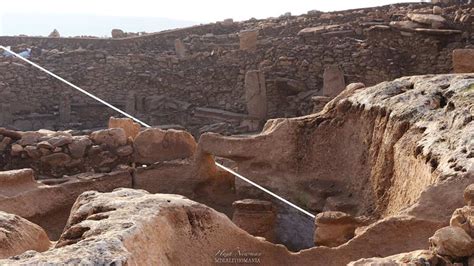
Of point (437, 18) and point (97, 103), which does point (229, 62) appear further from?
point (437, 18)

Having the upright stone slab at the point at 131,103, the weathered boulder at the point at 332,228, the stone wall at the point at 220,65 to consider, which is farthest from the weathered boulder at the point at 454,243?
the upright stone slab at the point at 131,103

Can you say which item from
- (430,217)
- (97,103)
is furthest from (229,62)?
(430,217)

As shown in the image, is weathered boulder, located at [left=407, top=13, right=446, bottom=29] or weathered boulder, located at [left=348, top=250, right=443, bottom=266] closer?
weathered boulder, located at [left=348, top=250, right=443, bottom=266]

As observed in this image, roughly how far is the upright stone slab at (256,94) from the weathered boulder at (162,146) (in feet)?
27.5

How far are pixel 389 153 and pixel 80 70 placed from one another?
14.3m

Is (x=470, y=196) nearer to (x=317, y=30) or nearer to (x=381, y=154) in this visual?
(x=381, y=154)

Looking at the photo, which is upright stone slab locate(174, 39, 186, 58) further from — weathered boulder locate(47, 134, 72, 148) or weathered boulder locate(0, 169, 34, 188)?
weathered boulder locate(0, 169, 34, 188)

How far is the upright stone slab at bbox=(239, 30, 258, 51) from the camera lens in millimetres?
18859

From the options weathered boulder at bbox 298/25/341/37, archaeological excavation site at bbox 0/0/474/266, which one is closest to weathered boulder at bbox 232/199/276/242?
archaeological excavation site at bbox 0/0/474/266

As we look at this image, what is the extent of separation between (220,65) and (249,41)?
3.09 ft

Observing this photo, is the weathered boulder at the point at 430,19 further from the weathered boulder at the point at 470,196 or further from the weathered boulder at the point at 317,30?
the weathered boulder at the point at 470,196

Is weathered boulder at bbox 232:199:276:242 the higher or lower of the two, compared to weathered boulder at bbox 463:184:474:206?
lower

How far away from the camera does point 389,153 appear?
652 cm

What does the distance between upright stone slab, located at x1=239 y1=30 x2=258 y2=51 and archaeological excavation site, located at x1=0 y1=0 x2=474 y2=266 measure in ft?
4.85
